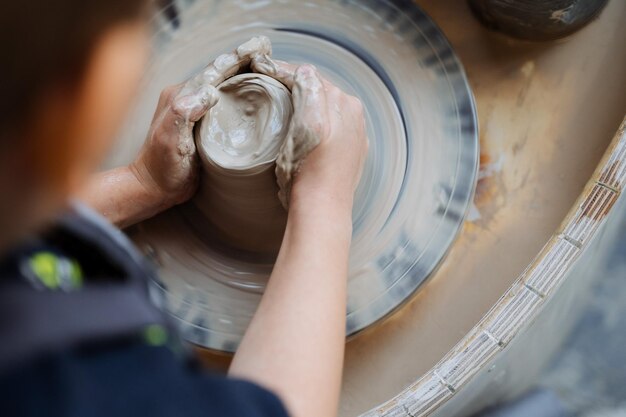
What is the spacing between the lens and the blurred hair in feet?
1.72

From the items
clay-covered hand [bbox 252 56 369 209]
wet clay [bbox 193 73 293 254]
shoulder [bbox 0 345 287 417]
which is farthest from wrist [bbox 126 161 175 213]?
shoulder [bbox 0 345 287 417]

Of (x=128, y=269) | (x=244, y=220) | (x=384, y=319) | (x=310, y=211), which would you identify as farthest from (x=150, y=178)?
(x=128, y=269)

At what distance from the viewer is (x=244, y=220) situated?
1.63 metres

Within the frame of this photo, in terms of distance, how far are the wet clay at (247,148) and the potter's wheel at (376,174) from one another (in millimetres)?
132

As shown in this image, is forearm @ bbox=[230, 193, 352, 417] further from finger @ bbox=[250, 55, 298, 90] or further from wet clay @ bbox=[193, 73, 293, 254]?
finger @ bbox=[250, 55, 298, 90]

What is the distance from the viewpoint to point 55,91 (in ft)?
1.89

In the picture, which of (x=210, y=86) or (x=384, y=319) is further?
(x=384, y=319)

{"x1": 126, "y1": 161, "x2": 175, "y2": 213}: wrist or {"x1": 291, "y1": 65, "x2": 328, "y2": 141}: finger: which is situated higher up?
{"x1": 291, "y1": 65, "x2": 328, "y2": 141}: finger

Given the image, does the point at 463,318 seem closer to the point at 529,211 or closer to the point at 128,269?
the point at 529,211

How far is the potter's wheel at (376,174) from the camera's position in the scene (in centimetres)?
167

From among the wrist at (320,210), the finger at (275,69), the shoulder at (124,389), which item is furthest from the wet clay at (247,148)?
the shoulder at (124,389)

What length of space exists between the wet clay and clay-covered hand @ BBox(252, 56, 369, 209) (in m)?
0.05

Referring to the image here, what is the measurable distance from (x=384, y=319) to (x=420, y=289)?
11 centimetres

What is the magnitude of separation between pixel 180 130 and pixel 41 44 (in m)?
0.97
